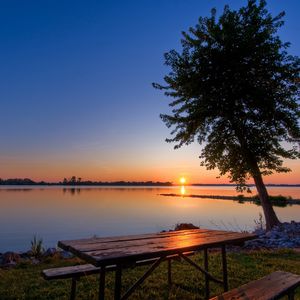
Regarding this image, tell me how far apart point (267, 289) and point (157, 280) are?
280 centimetres

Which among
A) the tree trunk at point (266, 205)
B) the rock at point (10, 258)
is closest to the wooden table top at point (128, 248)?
the rock at point (10, 258)

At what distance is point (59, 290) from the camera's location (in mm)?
5371

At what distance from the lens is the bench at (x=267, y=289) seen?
11.4ft

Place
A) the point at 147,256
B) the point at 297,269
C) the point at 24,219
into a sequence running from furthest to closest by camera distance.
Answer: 1. the point at 24,219
2. the point at 297,269
3. the point at 147,256

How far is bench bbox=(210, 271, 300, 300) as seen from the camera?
137 inches

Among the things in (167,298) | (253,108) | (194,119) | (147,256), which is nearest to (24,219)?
(194,119)

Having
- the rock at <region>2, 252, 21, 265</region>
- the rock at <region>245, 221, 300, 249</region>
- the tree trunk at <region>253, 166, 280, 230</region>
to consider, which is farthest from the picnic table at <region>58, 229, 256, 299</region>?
the tree trunk at <region>253, 166, 280, 230</region>

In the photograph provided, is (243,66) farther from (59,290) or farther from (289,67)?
(59,290)

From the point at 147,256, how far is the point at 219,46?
1293 cm

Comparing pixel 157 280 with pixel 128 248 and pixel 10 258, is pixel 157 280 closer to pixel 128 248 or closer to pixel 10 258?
pixel 128 248

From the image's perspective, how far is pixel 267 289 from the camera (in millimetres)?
3748

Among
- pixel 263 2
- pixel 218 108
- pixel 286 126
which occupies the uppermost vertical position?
pixel 263 2

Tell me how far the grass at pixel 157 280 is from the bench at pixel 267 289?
4.69ft

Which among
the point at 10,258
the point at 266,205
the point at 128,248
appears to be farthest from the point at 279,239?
the point at 10,258
